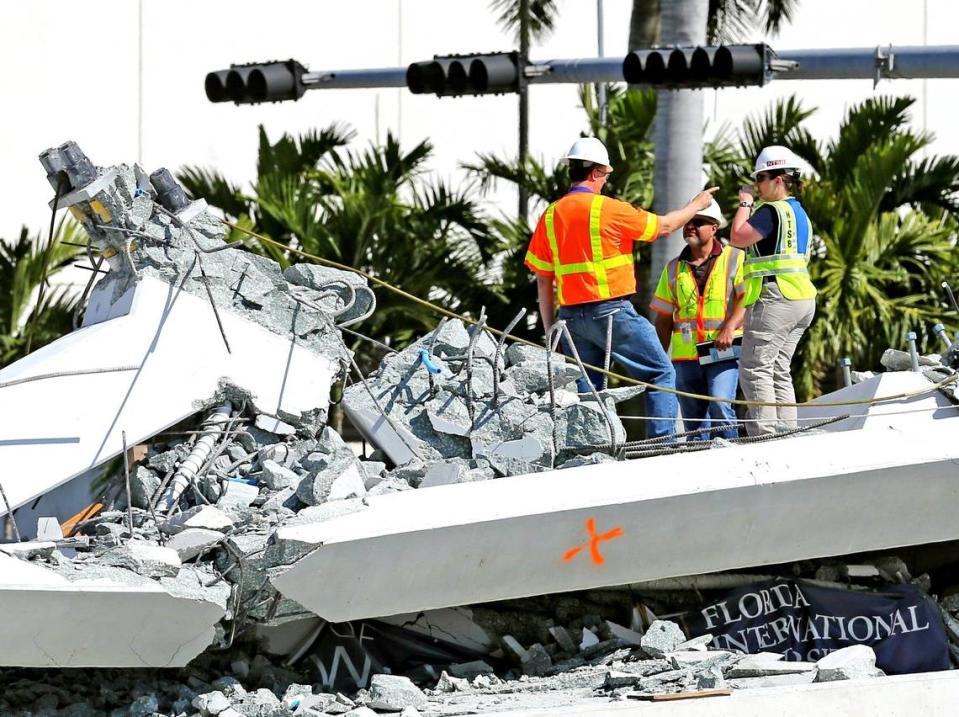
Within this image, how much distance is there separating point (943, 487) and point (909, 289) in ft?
20.3

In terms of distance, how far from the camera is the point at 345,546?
6555 millimetres

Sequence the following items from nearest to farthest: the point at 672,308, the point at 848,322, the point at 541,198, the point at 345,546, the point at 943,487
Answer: the point at 345,546 < the point at 943,487 < the point at 672,308 < the point at 848,322 < the point at 541,198

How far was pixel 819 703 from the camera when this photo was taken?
6438 millimetres

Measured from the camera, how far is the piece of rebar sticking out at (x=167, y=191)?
829 centimetres

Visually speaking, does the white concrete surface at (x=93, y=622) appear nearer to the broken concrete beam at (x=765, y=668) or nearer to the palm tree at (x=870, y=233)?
the broken concrete beam at (x=765, y=668)

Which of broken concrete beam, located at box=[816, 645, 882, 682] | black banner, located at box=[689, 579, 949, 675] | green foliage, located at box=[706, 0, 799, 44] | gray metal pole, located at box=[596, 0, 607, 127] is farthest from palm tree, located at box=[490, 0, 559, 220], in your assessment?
broken concrete beam, located at box=[816, 645, 882, 682]

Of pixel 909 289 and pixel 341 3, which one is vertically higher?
pixel 341 3

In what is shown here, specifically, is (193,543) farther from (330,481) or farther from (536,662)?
(536,662)

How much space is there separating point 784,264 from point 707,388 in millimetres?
922

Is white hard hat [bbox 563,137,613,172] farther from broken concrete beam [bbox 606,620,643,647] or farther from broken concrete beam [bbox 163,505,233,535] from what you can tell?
broken concrete beam [bbox 163,505,233,535]

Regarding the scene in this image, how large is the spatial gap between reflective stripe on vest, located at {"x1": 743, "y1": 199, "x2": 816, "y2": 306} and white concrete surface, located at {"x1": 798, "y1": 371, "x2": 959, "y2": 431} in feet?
1.91

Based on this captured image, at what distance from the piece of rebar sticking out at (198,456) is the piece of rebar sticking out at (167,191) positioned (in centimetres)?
119

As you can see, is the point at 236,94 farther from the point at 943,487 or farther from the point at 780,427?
the point at 943,487

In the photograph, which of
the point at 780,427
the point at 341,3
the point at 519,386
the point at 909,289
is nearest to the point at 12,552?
the point at 519,386
